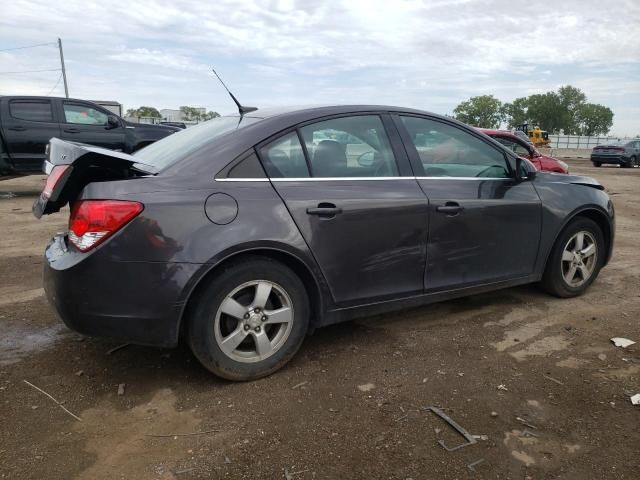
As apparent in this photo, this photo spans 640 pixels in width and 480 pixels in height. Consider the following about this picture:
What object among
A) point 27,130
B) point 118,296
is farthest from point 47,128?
point 118,296

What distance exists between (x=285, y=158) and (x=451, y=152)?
1328mm

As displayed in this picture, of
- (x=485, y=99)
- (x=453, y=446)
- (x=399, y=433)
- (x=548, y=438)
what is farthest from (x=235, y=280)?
(x=485, y=99)

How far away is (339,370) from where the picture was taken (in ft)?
10.5

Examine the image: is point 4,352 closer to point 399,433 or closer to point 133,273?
point 133,273

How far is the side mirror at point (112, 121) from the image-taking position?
10.6 meters

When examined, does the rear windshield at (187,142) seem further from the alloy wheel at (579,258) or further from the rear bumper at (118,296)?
the alloy wheel at (579,258)

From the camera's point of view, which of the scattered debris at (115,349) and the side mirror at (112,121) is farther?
the side mirror at (112,121)

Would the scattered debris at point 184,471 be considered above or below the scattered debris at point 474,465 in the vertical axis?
below

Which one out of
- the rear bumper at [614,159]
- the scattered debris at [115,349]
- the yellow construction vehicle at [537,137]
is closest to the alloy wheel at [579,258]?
the scattered debris at [115,349]

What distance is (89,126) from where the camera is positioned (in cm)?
1064

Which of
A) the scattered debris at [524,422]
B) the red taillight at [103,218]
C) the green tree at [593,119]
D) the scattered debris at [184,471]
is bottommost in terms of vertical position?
the scattered debris at [184,471]

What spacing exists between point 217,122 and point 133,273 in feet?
4.71

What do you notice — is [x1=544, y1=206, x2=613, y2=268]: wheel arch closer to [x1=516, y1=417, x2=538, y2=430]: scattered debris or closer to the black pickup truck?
[x1=516, y1=417, x2=538, y2=430]: scattered debris

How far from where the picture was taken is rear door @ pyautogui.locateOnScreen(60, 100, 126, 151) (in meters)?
10.4
